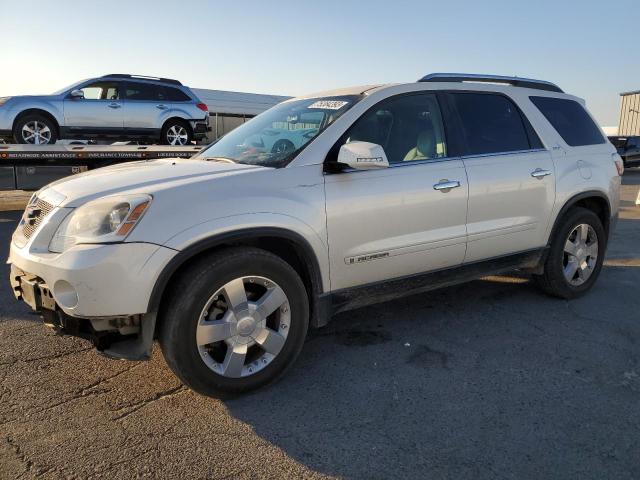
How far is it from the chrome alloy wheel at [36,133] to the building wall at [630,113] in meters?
39.0

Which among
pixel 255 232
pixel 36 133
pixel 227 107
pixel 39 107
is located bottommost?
pixel 255 232

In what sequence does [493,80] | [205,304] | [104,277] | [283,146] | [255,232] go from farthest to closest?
[493,80], [283,146], [255,232], [205,304], [104,277]

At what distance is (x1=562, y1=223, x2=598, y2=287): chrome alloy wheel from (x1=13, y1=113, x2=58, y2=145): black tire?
28.3 ft

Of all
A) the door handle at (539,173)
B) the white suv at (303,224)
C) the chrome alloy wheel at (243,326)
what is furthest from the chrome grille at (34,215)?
the door handle at (539,173)

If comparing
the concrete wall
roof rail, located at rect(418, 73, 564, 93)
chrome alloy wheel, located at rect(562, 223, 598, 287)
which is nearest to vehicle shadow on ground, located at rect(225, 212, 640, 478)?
chrome alloy wheel, located at rect(562, 223, 598, 287)

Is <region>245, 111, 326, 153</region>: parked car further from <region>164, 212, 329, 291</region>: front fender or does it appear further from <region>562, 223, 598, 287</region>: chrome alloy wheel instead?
<region>562, 223, 598, 287</region>: chrome alloy wheel

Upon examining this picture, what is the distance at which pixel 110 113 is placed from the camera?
9797mm

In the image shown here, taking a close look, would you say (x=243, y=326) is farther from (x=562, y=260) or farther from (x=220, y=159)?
(x=562, y=260)

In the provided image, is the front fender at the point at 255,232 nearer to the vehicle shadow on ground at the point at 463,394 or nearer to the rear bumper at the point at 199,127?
the vehicle shadow on ground at the point at 463,394

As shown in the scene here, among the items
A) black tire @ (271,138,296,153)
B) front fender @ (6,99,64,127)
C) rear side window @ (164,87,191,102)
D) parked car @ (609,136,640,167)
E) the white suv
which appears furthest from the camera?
parked car @ (609,136,640,167)

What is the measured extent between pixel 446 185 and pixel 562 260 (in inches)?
65.0

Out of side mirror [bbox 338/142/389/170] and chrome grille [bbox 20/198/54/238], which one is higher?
side mirror [bbox 338/142/389/170]

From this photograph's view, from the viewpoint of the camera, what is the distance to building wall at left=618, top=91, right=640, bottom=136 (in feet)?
121

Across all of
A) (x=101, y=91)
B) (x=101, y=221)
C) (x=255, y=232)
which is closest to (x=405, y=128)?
(x=255, y=232)
